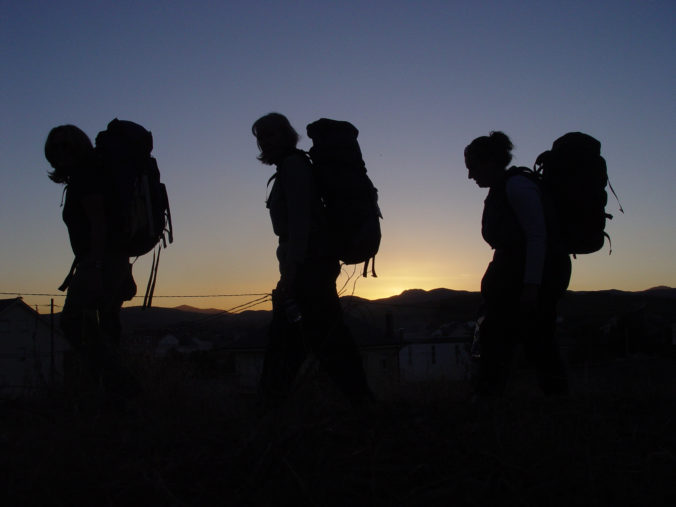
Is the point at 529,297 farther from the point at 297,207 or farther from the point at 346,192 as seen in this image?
the point at 297,207

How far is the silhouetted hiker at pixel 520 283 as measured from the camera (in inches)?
143

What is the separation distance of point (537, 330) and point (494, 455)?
194cm

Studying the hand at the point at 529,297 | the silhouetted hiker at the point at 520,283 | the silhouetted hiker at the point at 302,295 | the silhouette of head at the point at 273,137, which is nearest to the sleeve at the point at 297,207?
the silhouetted hiker at the point at 302,295

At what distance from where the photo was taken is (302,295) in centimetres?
368

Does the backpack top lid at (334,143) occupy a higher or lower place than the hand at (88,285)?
higher

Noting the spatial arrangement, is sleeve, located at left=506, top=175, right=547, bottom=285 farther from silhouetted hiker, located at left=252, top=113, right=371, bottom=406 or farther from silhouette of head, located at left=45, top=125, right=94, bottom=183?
silhouette of head, located at left=45, top=125, right=94, bottom=183

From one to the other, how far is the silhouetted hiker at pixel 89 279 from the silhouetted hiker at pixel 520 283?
204cm

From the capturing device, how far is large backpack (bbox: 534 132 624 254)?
3.73 meters

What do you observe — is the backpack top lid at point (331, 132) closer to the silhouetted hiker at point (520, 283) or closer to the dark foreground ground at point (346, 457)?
the silhouetted hiker at point (520, 283)

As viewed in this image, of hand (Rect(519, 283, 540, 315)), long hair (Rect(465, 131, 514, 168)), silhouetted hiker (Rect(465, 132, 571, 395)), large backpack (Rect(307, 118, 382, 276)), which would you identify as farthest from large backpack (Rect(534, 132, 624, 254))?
large backpack (Rect(307, 118, 382, 276))

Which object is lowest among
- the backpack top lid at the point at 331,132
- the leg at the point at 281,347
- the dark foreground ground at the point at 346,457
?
the dark foreground ground at the point at 346,457

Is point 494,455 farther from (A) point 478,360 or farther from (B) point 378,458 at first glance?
(A) point 478,360

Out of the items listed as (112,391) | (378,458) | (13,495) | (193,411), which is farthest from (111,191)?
(378,458)

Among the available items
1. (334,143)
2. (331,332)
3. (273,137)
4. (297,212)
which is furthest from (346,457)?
(273,137)
